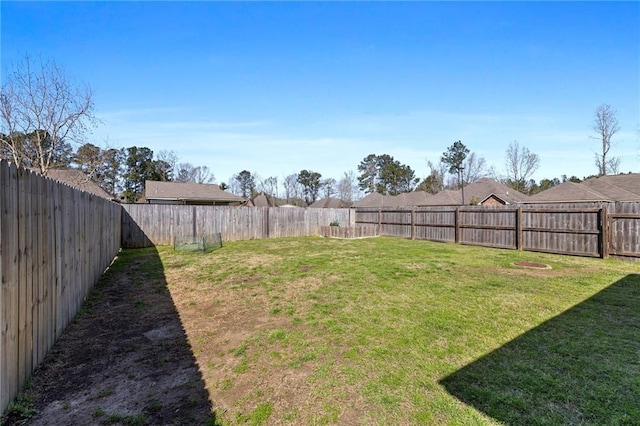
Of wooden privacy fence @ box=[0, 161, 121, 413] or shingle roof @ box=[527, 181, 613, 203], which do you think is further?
shingle roof @ box=[527, 181, 613, 203]

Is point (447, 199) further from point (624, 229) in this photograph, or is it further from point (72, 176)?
point (72, 176)

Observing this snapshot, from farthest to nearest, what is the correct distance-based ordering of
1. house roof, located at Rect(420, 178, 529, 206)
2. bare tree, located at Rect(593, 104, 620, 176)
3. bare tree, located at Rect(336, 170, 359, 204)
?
1. bare tree, located at Rect(336, 170, 359, 204)
2. bare tree, located at Rect(593, 104, 620, 176)
3. house roof, located at Rect(420, 178, 529, 206)

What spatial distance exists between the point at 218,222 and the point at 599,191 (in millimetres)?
21457

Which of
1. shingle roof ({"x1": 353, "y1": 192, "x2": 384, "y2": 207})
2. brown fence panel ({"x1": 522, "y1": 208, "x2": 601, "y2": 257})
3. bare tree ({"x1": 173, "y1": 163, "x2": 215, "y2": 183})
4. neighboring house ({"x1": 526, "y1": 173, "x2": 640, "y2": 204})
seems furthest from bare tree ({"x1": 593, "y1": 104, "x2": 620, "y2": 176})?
bare tree ({"x1": 173, "y1": 163, "x2": 215, "y2": 183})

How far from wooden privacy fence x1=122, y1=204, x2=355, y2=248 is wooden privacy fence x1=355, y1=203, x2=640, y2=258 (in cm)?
501

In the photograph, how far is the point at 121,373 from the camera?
279 centimetres

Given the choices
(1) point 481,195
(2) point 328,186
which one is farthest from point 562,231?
(2) point 328,186

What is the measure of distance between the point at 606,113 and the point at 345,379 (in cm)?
3730

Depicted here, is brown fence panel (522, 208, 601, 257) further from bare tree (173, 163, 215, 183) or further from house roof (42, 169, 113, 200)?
bare tree (173, 163, 215, 183)

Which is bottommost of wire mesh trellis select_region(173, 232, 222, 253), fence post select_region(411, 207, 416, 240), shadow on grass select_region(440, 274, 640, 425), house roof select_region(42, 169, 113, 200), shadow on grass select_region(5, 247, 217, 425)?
shadow on grass select_region(5, 247, 217, 425)

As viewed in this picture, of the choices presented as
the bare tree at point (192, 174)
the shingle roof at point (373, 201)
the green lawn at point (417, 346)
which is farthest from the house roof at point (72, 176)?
the bare tree at point (192, 174)

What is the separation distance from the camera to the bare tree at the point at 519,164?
37938 millimetres

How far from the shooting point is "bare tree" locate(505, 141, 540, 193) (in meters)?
37.9

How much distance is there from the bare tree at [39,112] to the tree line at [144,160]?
0.03m
